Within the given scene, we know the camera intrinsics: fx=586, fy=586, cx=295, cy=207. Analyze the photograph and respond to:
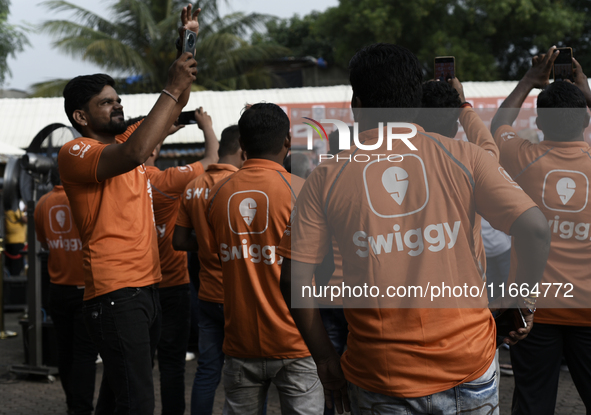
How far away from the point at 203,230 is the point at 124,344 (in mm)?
996

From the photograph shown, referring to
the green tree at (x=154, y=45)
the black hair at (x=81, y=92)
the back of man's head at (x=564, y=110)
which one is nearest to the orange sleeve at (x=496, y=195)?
the back of man's head at (x=564, y=110)

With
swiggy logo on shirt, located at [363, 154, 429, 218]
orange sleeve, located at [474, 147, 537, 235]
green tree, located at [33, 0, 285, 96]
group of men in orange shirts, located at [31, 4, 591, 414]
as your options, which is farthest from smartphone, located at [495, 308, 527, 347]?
green tree, located at [33, 0, 285, 96]

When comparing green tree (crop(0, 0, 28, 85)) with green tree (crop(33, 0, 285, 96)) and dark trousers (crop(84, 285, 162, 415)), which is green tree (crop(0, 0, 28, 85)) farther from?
dark trousers (crop(84, 285, 162, 415))

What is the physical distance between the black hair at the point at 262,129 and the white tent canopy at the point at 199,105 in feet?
36.6

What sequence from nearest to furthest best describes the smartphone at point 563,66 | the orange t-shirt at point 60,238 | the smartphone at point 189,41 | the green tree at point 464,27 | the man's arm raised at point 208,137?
the smartphone at point 189,41 < the smartphone at point 563,66 < the man's arm raised at point 208,137 < the orange t-shirt at point 60,238 < the green tree at point 464,27

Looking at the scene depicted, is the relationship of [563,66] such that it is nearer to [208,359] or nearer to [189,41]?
[189,41]

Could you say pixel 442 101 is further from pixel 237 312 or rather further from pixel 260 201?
pixel 237 312

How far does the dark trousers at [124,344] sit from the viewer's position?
111 inches

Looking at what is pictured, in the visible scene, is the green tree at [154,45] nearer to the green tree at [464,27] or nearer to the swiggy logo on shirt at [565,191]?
the green tree at [464,27]

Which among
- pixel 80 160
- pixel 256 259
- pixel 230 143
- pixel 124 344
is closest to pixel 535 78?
pixel 256 259

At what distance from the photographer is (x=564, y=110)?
3.15 m

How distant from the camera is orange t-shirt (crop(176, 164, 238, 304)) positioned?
11.9 ft

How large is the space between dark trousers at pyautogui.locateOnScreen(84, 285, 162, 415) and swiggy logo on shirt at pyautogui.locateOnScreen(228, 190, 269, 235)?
616mm

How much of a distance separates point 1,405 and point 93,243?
3.05 m
